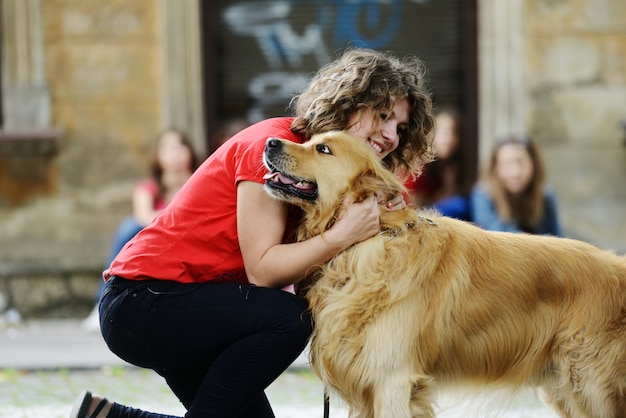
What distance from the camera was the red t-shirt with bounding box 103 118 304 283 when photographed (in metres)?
3.66

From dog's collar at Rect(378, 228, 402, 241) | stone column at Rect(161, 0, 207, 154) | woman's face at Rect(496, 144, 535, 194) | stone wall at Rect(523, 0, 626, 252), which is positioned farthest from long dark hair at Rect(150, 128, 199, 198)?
dog's collar at Rect(378, 228, 402, 241)

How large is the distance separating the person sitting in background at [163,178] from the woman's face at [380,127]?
12.6ft

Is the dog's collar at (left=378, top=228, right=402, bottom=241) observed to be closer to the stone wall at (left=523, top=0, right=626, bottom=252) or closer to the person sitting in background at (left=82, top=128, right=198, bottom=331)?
the person sitting in background at (left=82, top=128, right=198, bottom=331)

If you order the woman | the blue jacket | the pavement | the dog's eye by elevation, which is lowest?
the pavement

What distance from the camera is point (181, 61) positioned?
28.1 ft

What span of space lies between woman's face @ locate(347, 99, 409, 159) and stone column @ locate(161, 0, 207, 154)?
197 inches

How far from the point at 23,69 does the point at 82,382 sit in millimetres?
3184

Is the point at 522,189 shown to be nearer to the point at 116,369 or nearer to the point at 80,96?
the point at 116,369

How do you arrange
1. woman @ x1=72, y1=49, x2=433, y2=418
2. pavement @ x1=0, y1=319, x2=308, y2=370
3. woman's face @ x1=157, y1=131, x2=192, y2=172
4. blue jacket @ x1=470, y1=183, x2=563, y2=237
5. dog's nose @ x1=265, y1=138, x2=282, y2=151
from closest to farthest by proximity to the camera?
dog's nose @ x1=265, y1=138, x2=282, y2=151 < woman @ x1=72, y1=49, x2=433, y2=418 < pavement @ x1=0, y1=319, x2=308, y2=370 < blue jacket @ x1=470, y1=183, x2=563, y2=237 < woman's face @ x1=157, y1=131, x2=192, y2=172

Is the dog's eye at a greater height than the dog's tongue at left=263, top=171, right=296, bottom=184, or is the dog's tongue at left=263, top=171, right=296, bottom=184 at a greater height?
the dog's eye

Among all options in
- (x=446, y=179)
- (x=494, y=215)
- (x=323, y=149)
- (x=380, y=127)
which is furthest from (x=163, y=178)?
(x=323, y=149)

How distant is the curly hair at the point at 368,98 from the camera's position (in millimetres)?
3691

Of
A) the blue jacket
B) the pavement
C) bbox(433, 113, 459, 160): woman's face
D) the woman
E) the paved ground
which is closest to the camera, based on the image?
the woman

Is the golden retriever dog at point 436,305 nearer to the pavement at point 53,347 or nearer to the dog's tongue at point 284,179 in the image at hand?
the dog's tongue at point 284,179
